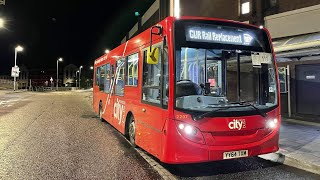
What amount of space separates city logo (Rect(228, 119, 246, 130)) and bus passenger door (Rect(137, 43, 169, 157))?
1.20 metres

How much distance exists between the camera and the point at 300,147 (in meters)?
7.84

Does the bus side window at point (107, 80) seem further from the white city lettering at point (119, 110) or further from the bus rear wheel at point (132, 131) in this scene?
the bus rear wheel at point (132, 131)

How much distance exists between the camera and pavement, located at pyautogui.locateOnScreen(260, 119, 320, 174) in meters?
6.50

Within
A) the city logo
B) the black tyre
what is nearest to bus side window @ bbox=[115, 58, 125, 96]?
the black tyre

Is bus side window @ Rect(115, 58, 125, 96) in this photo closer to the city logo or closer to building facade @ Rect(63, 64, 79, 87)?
the city logo

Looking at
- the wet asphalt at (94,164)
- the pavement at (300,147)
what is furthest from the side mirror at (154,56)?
the pavement at (300,147)

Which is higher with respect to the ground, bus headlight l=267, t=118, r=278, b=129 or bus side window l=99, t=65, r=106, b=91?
Answer: bus side window l=99, t=65, r=106, b=91

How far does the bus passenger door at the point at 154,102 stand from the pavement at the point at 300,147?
278 centimetres

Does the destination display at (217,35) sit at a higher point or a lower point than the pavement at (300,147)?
higher

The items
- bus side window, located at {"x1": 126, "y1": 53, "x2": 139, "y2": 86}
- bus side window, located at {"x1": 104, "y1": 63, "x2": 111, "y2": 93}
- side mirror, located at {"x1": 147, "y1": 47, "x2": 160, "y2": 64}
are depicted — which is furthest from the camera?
bus side window, located at {"x1": 104, "y1": 63, "x2": 111, "y2": 93}

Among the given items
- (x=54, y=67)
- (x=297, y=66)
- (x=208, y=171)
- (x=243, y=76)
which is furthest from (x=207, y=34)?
(x=54, y=67)

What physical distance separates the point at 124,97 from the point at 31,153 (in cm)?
284

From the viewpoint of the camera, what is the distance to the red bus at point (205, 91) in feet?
18.3

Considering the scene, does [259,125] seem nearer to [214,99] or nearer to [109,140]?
[214,99]
